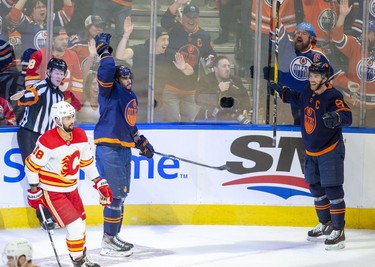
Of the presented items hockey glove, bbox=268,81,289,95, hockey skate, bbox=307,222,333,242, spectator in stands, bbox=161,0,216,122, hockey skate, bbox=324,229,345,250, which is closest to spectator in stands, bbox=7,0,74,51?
spectator in stands, bbox=161,0,216,122

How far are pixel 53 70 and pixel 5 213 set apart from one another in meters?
1.09

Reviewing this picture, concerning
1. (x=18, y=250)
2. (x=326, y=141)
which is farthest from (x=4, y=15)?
(x=18, y=250)

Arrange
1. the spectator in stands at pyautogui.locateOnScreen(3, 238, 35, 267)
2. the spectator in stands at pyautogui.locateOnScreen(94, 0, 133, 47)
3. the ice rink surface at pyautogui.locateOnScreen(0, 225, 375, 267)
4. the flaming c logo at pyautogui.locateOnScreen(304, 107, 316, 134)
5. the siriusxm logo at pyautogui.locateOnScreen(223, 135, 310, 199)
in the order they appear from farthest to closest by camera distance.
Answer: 1. the siriusxm logo at pyautogui.locateOnScreen(223, 135, 310, 199)
2. the spectator in stands at pyautogui.locateOnScreen(94, 0, 133, 47)
3. the flaming c logo at pyautogui.locateOnScreen(304, 107, 316, 134)
4. the ice rink surface at pyautogui.locateOnScreen(0, 225, 375, 267)
5. the spectator in stands at pyautogui.locateOnScreen(3, 238, 35, 267)

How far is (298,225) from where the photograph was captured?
8.01m

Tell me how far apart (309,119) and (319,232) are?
83 cm

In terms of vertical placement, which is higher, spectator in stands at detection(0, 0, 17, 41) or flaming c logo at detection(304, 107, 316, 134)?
spectator in stands at detection(0, 0, 17, 41)

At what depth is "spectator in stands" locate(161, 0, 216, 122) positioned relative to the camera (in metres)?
8.05

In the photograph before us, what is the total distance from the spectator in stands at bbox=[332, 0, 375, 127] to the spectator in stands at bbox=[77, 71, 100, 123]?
6.14 feet

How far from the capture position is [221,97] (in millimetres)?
8133

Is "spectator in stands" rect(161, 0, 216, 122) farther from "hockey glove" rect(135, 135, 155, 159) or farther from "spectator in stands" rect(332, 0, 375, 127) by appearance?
"spectator in stands" rect(332, 0, 375, 127)

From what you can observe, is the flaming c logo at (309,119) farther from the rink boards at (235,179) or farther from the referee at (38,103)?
the referee at (38,103)

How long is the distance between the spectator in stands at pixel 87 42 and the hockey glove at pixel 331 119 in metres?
1.91

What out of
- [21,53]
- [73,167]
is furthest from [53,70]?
[73,167]

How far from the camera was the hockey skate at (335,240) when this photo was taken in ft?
23.8
